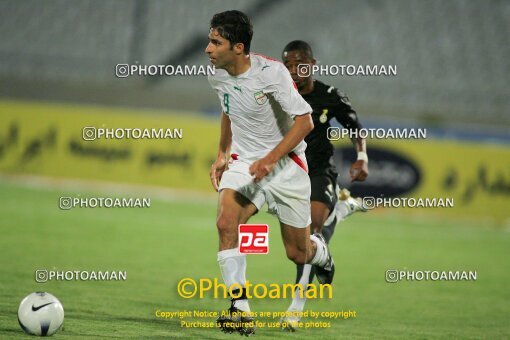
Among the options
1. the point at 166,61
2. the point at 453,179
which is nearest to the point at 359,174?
the point at 453,179

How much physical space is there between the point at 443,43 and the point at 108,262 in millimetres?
16324

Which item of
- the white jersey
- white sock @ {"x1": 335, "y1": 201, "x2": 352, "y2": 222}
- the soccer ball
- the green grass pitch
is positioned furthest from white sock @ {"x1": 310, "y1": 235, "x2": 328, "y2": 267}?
the soccer ball

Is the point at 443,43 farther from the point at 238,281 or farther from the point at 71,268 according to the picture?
the point at 238,281

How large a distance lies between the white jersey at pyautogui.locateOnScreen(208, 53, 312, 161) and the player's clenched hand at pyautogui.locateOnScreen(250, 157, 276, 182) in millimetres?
330

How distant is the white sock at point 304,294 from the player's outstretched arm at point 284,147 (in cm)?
125

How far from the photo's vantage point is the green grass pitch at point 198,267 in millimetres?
6359

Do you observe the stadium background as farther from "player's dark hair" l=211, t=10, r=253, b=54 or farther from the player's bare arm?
"player's dark hair" l=211, t=10, r=253, b=54

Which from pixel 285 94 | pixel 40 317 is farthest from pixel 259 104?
pixel 40 317

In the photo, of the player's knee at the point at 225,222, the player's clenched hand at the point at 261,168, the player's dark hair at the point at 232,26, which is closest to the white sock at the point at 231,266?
the player's knee at the point at 225,222

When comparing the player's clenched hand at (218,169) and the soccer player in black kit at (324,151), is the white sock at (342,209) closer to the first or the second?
the soccer player in black kit at (324,151)

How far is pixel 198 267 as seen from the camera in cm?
965

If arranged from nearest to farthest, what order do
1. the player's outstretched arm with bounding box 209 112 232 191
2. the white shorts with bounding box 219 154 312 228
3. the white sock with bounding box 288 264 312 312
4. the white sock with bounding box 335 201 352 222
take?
1. the white shorts with bounding box 219 154 312 228
2. the player's outstretched arm with bounding box 209 112 232 191
3. the white sock with bounding box 288 264 312 312
4. the white sock with bounding box 335 201 352 222

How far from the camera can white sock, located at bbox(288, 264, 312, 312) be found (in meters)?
6.55

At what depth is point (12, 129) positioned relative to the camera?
57.1 ft
